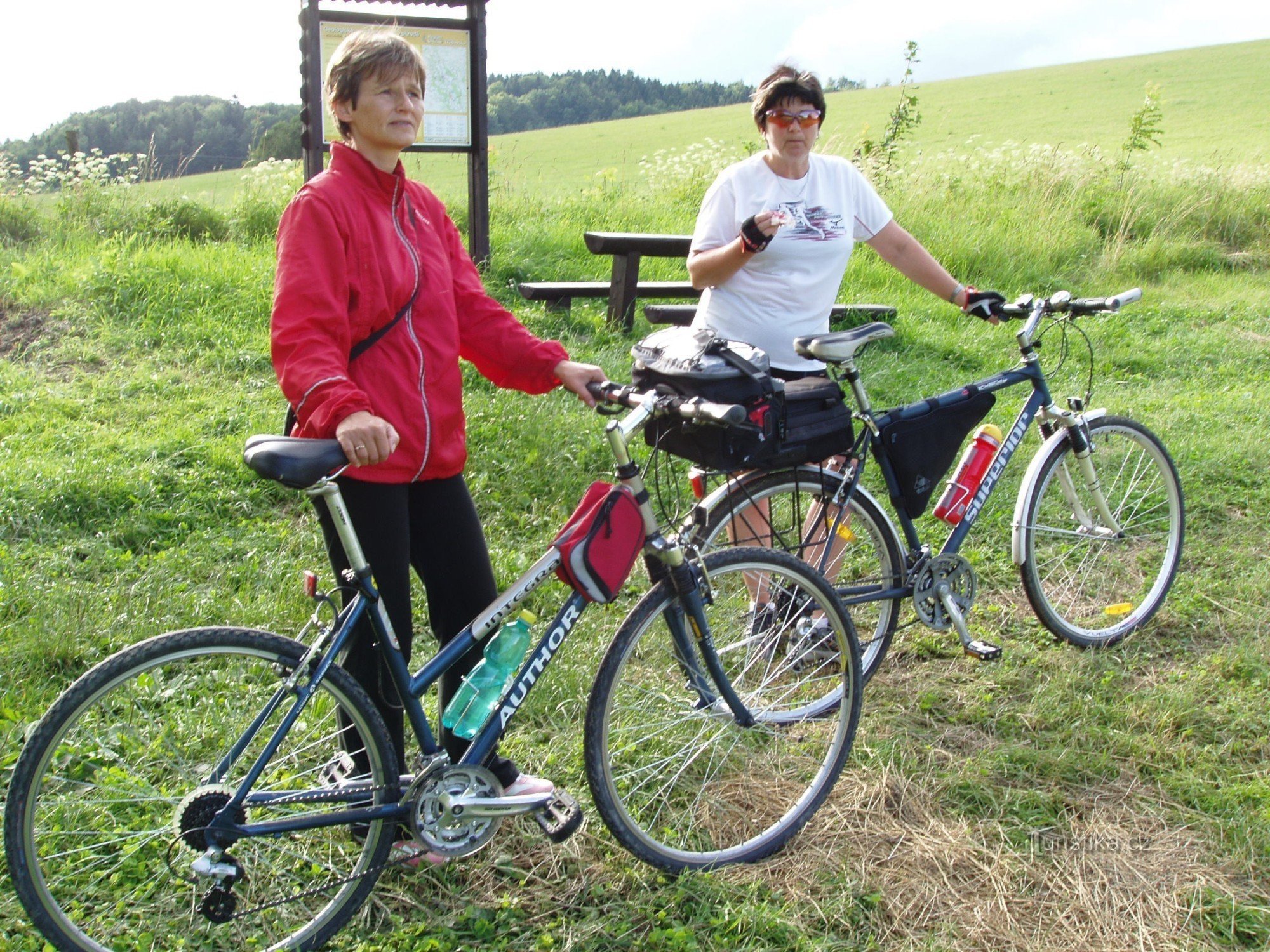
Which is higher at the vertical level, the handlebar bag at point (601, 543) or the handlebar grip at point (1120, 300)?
the handlebar grip at point (1120, 300)

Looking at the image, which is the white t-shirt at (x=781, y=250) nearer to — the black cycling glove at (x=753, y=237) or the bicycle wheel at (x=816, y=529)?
the black cycling glove at (x=753, y=237)

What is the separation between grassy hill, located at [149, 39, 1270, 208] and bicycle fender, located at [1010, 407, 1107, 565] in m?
9.88

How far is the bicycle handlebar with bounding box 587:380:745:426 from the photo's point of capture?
2361 mm

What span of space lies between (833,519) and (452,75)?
4.98m

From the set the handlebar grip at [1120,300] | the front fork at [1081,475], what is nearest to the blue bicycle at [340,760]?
the front fork at [1081,475]

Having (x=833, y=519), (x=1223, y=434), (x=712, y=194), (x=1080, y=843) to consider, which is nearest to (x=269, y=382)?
(x=712, y=194)

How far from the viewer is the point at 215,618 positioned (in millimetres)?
3785

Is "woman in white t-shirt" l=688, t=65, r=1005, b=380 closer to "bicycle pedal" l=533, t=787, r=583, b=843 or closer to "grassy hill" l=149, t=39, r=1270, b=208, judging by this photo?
"bicycle pedal" l=533, t=787, r=583, b=843

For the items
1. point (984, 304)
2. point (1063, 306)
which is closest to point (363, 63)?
point (984, 304)

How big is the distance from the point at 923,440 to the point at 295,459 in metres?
2.11

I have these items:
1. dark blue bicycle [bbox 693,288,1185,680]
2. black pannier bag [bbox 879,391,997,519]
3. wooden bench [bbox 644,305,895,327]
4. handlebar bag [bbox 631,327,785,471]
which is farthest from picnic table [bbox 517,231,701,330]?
handlebar bag [bbox 631,327,785,471]

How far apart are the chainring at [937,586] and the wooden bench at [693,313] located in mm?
3146

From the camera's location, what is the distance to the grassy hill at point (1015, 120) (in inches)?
852

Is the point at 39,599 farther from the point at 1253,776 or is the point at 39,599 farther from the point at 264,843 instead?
the point at 1253,776
